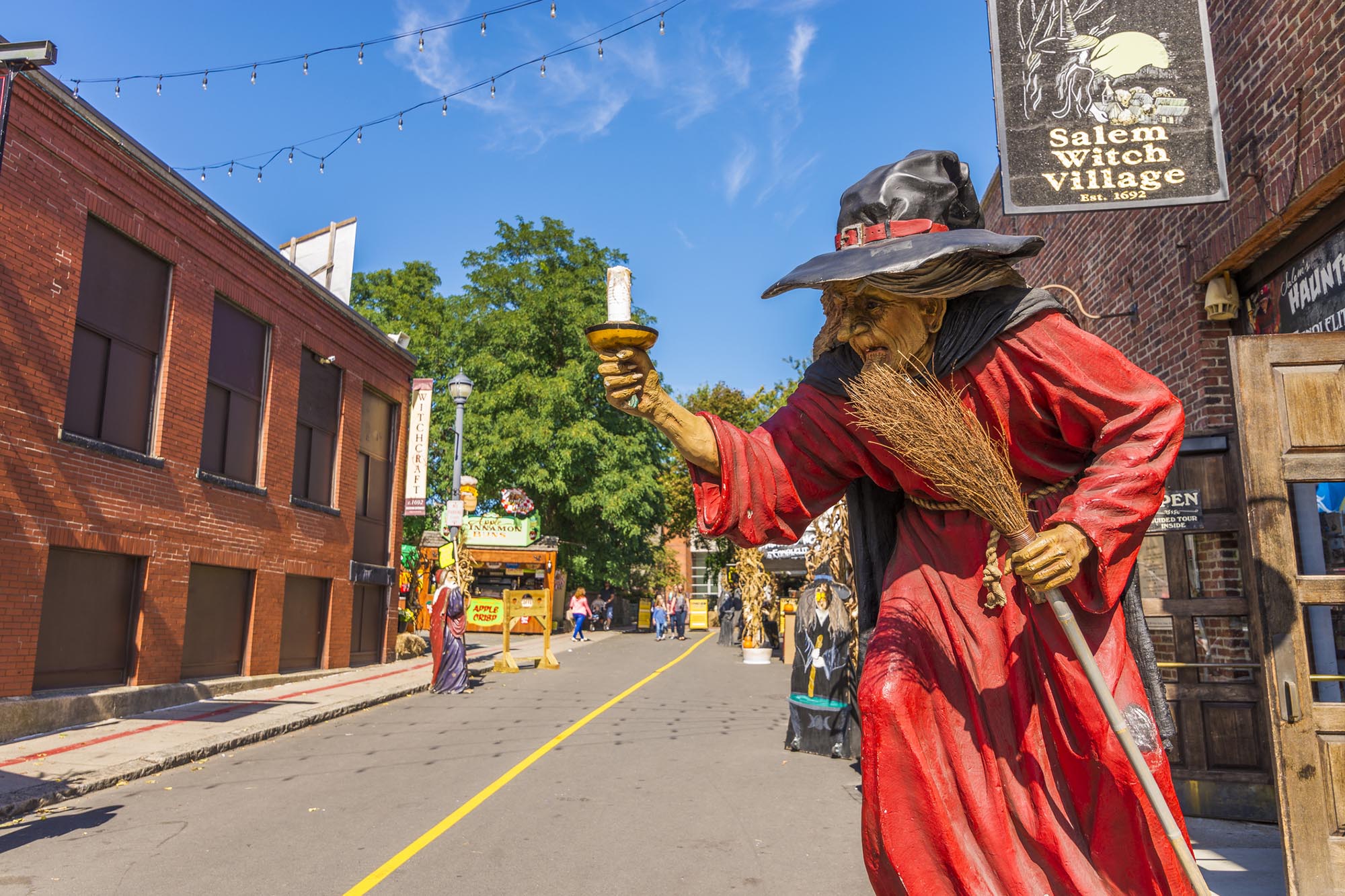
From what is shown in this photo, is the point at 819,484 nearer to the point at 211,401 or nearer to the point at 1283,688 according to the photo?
the point at 1283,688

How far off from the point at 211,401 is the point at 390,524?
23.1 ft

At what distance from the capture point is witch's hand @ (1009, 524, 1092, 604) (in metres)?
2.14

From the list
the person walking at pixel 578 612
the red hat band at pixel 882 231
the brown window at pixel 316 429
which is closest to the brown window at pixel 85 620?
the brown window at pixel 316 429

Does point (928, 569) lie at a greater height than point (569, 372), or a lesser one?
lesser

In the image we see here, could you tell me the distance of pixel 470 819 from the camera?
650 centimetres

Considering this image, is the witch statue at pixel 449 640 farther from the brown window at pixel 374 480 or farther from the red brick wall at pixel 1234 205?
the red brick wall at pixel 1234 205

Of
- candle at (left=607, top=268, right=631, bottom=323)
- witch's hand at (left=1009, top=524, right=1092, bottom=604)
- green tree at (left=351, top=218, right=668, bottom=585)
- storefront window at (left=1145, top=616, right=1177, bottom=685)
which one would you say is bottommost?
storefront window at (left=1145, top=616, right=1177, bottom=685)

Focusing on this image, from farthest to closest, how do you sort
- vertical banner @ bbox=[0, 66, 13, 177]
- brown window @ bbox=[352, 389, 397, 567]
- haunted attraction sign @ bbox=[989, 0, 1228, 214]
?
brown window @ bbox=[352, 389, 397, 567]
vertical banner @ bbox=[0, 66, 13, 177]
haunted attraction sign @ bbox=[989, 0, 1228, 214]

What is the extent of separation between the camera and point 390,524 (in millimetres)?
20406

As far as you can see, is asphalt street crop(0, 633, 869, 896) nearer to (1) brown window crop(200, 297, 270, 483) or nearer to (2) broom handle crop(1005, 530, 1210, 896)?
(2) broom handle crop(1005, 530, 1210, 896)

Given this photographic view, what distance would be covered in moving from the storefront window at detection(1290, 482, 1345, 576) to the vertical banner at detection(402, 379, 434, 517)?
17.5 metres

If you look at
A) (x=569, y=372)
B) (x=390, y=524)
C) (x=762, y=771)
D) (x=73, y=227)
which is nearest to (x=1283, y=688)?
(x=762, y=771)

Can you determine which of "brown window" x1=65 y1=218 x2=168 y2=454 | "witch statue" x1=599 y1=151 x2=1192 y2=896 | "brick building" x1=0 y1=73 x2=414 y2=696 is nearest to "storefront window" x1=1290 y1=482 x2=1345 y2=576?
"witch statue" x1=599 y1=151 x2=1192 y2=896

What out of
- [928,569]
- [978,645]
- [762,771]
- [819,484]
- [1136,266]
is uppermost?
[1136,266]
